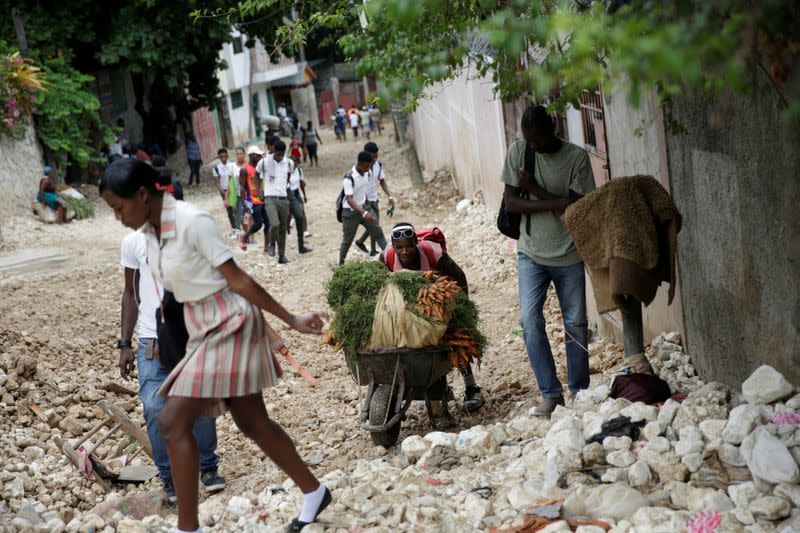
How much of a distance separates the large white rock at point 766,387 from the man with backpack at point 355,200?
8.67 m

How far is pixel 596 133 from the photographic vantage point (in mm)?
8570

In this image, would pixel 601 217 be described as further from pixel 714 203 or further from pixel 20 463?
pixel 20 463

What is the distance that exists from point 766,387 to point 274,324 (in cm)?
752

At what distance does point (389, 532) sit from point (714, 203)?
100 inches

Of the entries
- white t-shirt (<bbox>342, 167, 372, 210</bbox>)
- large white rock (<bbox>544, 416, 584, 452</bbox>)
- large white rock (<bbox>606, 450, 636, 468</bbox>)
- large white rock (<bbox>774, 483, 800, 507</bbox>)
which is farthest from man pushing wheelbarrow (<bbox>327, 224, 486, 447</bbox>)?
white t-shirt (<bbox>342, 167, 372, 210</bbox>)

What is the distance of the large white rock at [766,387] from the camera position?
4.36 metres

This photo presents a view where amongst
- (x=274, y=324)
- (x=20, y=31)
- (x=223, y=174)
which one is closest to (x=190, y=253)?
(x=274, y=324)

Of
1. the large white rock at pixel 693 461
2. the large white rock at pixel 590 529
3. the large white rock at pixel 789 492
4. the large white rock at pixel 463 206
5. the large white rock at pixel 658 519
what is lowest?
the large white rock at pixel 463 206

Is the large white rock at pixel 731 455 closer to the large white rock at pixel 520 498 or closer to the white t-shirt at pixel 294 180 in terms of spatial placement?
the large white rock at pixel 520 498

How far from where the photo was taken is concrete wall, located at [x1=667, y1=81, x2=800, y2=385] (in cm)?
441

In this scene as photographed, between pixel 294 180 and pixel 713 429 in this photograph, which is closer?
pixel 713 429

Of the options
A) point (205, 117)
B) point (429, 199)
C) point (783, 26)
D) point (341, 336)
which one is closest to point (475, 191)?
point (429, 199)

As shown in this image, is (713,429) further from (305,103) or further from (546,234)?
(305,103)

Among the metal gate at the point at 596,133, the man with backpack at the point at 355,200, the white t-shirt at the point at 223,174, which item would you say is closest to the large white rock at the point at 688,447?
the metal gate at the point at 596,133
